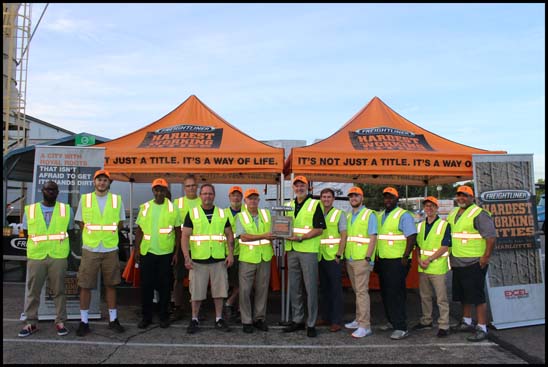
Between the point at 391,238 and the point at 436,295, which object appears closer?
the point at 391,238

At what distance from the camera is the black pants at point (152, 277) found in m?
5.86

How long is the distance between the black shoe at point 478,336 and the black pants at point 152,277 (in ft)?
13.1

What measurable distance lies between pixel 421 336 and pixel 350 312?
57.8 inches

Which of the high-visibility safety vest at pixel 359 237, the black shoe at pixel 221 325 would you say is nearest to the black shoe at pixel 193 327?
the black shoe at pixel 221 325

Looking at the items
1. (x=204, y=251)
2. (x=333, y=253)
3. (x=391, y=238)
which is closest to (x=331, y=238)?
(x=333, y=253)

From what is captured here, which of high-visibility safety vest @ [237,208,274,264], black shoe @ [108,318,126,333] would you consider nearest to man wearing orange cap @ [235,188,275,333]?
high-visibility safety vest @ [237,208,274,264]

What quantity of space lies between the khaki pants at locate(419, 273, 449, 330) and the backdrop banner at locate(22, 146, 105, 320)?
194 inches

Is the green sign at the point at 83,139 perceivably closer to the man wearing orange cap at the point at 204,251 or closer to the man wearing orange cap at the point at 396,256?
the man wearing orange cap at the point at 204,251

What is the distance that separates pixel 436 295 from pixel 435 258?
0.53 metres

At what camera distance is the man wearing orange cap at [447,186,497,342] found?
5727 mm

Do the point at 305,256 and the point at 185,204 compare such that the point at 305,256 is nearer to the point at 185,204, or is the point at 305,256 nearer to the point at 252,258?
the point at 252,258

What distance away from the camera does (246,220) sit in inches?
233

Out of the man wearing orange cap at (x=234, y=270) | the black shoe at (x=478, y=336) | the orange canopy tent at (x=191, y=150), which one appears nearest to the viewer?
the black shoe at (x=478, y=336)

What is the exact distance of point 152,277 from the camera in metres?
5.89
